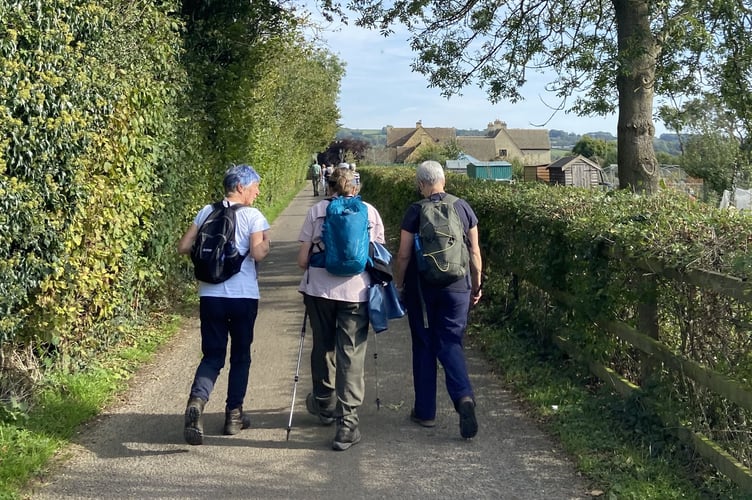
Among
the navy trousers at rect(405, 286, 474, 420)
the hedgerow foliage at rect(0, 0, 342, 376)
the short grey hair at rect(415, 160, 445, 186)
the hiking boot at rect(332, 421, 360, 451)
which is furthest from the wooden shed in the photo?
the hiking boot at rect(332, 421, 360, 451)

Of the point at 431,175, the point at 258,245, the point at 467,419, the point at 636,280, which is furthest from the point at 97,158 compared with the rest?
the point at 636,280

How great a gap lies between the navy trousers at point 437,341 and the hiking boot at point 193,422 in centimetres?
157

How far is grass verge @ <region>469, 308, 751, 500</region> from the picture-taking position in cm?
434

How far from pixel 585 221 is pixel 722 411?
76.7 inches

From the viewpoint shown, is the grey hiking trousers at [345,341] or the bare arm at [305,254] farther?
the bare arm at [305,254]

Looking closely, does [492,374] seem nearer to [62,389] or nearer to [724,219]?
[724,219]

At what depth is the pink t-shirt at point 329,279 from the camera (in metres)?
5.31

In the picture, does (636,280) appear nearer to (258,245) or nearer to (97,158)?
(258,245)

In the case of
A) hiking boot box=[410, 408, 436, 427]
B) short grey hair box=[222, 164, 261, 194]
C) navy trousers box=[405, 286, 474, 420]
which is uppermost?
short grey hair box=[222, 164, 261, 194]

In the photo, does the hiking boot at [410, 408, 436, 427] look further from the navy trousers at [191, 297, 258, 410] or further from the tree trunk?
the tree trunk

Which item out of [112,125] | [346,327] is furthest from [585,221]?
[112,125]

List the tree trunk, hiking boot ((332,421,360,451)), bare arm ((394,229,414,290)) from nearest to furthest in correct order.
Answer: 1. hiking boot ((332,421,360,451))
2. bare arm ((394,229,414,290))
3. the tree trunk

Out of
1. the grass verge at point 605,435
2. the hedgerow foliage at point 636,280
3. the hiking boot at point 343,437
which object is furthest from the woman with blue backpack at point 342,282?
the hedgerow foliage at point 636,280

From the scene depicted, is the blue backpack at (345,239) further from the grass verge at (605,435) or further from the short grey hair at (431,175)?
the grass verge at (605,435)
